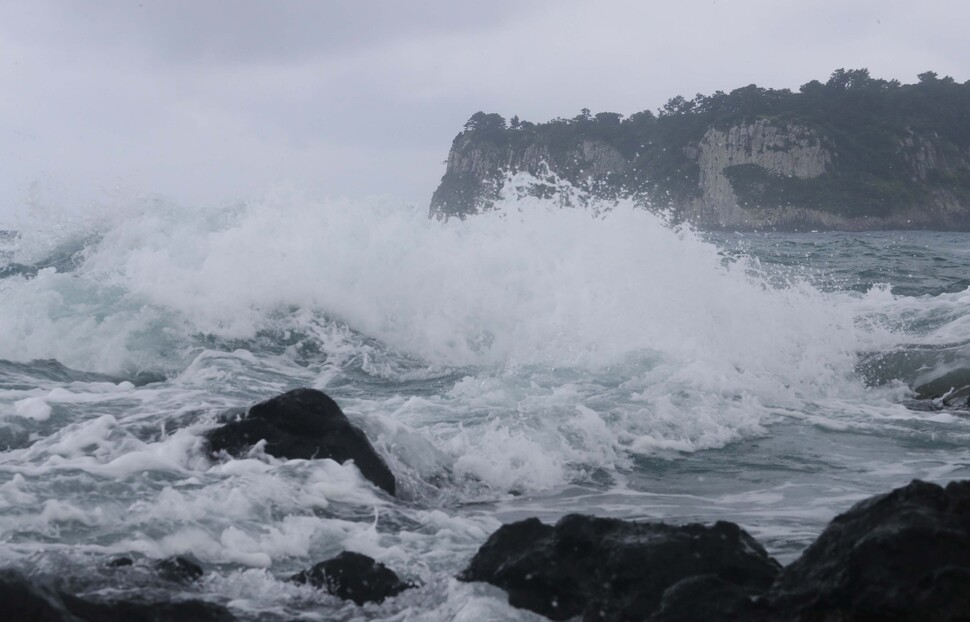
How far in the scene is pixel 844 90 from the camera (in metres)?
86.6

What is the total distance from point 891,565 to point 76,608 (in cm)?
276

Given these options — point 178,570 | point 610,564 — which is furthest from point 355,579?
point 610,564

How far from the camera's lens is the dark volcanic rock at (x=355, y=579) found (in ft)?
13.0

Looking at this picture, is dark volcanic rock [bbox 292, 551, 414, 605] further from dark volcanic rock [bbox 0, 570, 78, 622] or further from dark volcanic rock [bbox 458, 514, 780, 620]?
dark volcanic rock [bbox 0, 570, 78, 622]

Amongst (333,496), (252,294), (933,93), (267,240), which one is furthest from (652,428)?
(933,93)

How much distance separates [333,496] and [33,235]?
14897 millimetres

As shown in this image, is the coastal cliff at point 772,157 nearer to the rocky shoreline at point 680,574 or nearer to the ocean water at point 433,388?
the ocean water at point 433,388

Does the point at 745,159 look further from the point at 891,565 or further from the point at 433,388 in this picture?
the point at 891,565

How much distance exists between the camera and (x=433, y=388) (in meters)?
10.1

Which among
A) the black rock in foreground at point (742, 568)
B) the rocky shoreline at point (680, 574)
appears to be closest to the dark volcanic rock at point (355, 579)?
the rocky shoreline at point (680, 574)

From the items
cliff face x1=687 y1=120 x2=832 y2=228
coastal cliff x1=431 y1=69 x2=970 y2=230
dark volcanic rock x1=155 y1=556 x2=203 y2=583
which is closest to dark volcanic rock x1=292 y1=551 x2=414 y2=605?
dark volcanic rock x1=155 y1=556 x2=203 y2=583

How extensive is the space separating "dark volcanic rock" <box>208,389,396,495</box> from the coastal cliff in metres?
55.6

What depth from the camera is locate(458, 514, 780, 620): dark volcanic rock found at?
365 cm

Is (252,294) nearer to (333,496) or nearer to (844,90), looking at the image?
(333,496)
